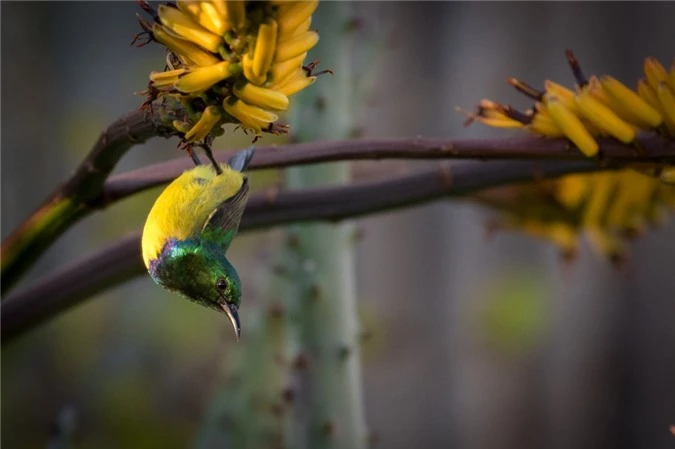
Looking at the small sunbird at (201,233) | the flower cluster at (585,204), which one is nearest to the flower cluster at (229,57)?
the small sunbird at (201,233)

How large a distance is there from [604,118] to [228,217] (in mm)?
231

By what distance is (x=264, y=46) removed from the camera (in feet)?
1.39

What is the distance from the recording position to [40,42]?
160 centimetres

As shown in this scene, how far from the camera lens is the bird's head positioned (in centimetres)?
55

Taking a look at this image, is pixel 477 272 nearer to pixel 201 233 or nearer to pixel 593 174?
pixel 593 174

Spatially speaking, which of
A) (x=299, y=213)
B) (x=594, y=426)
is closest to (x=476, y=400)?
(x=594, y=426)

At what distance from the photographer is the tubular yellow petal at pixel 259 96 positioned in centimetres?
43

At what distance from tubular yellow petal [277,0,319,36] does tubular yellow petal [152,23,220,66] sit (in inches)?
1.5

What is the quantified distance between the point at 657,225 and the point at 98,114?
3.28 ft

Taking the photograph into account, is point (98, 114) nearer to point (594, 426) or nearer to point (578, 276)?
point (578, 276)

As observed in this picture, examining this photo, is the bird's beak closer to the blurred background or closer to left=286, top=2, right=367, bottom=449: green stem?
left=286, top=2, right=367, bottom=449: green stem

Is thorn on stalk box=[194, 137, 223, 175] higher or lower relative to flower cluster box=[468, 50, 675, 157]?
lower

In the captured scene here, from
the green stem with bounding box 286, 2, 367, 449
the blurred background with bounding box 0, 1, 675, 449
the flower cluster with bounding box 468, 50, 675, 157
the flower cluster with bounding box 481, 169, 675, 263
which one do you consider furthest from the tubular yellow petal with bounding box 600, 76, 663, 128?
the blurred background with bounding box 0, 1, 675, 449

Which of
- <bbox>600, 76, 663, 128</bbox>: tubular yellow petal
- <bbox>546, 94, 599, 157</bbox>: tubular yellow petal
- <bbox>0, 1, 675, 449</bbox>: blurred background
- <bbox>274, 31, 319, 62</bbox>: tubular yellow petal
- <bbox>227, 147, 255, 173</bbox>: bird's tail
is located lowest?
A: <bbox>0, 1, 675, 449</bbox>: blurred background
